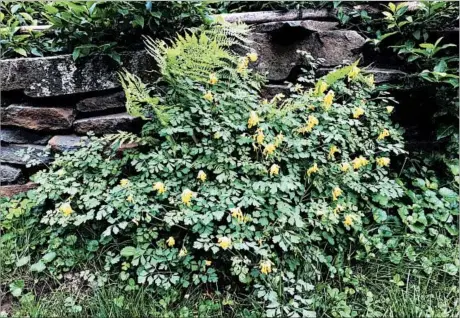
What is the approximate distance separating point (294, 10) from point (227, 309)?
1.91 metres

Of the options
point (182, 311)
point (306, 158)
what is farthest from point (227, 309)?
point (306, 158)

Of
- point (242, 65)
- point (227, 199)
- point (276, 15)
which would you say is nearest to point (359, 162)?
point (227, 199)

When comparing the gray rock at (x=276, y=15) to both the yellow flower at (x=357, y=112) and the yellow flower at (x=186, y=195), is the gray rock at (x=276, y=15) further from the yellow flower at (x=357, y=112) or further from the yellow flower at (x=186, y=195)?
the yellow flower at (x=186, y=195)

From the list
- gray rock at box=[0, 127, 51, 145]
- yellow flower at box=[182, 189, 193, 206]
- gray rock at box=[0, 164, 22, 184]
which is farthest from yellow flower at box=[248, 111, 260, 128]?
gray rock at box=[0, 164, 22, 184]

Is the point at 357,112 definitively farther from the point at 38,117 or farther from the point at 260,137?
the point at 38,117

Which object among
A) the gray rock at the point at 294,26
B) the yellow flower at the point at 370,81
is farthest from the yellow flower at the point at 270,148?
the gray rock at the point at 294,26

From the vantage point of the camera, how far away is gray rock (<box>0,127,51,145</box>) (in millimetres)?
2422

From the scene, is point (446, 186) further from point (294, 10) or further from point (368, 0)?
point (294, 10)

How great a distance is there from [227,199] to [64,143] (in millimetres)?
1070

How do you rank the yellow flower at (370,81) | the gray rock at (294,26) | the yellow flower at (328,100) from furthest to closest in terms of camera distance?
the gray rock at (294,26) → the yellow flower at (370,81) → the yellow flower at (328,100)

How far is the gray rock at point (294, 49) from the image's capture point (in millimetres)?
2533

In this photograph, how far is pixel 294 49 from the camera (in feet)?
8.35

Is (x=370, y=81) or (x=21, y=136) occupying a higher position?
(x=370, y=81)

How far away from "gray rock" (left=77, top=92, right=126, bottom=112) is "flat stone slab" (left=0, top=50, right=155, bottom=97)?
0.21 ft
